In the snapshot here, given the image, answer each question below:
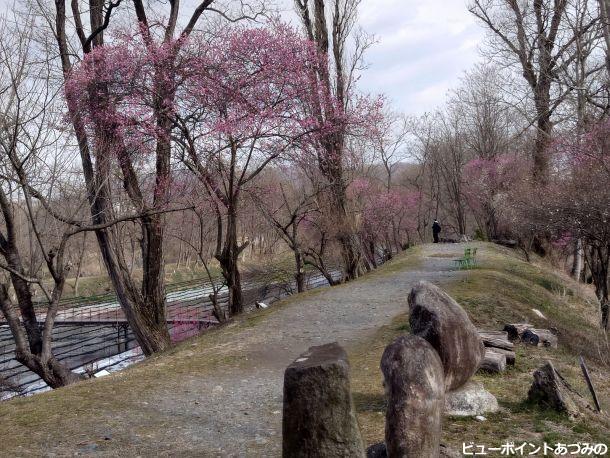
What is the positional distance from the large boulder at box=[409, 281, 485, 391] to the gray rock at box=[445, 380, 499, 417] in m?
0.20

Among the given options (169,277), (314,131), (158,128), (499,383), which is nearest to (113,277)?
(158,128)

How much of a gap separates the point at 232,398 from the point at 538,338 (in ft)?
15.3

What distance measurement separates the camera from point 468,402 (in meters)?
5.12

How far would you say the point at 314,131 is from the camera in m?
12.8

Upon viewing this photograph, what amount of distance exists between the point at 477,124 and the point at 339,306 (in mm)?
31009

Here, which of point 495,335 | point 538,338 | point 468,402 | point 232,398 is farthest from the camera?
point 538,338

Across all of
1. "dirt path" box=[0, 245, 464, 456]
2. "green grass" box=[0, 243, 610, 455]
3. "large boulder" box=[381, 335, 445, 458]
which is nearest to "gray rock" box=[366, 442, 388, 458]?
"large boulder" box=[381, 335, 445, 458]

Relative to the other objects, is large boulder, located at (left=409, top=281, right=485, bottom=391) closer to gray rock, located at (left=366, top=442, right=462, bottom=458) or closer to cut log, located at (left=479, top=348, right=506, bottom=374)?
gray rock, located at (left=366, top=442, right=462, bottom=458)

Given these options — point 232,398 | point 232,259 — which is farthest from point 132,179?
point 232,398

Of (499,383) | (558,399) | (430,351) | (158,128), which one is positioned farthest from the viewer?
(158,128)

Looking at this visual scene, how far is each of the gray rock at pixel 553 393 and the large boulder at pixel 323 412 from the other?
9.04 feet

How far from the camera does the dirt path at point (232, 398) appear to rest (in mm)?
4719

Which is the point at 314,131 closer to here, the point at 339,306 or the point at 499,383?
the point at 339,306

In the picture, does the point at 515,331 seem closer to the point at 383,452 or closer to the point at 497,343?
the point at 497,343
